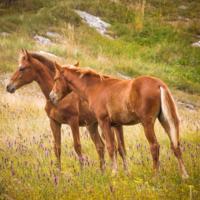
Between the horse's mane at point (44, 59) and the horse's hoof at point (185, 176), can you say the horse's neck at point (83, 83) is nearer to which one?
the horse's mane at point (44, 59)

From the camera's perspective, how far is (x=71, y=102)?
477 cm

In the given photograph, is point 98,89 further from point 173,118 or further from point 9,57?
point 9,57

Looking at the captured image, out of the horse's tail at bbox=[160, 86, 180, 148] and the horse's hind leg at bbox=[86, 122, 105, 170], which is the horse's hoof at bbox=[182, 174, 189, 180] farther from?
the horse's hind leg at bbox=[86, 122, 105, 170]

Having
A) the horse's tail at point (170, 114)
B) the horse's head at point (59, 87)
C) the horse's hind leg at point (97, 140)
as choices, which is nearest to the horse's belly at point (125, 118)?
→ the horse's tail at point (170, 114)

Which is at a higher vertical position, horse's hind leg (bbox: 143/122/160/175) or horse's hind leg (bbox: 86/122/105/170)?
horse's hind leg (bbox: 143/122/160/175)

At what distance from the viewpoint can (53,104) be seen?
15.3 feet

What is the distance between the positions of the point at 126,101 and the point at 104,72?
7887mm

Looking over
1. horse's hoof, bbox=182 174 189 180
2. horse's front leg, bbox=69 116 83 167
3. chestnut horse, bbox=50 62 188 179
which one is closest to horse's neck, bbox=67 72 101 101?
chestnut horse, bbox=50 62 188 179

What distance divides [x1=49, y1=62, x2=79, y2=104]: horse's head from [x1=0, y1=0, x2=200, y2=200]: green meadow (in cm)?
97

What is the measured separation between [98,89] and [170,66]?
32.2ft

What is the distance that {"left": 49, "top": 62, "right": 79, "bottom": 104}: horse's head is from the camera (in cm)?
442

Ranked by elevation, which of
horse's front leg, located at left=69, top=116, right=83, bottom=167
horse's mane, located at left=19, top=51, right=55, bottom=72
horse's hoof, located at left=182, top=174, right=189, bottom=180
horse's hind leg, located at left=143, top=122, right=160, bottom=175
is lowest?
horse's front leg, located at left=69, top=116, right=83, bottom=167

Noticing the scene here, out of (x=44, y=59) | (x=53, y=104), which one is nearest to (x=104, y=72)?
(x=44, y=59)

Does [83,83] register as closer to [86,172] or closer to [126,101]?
[126,101]
